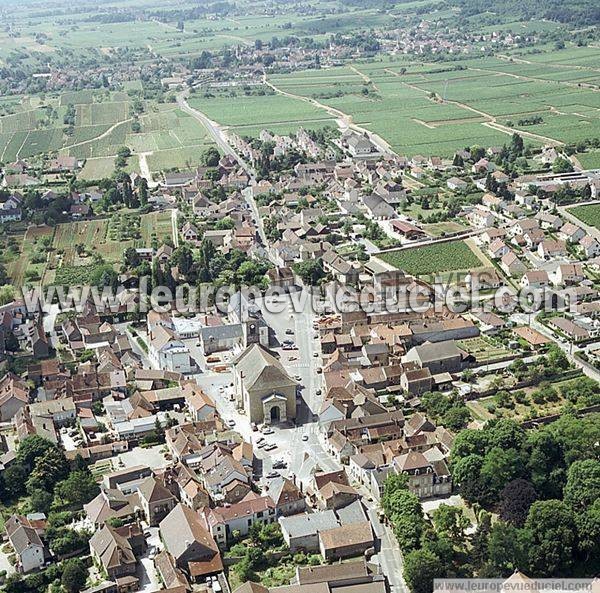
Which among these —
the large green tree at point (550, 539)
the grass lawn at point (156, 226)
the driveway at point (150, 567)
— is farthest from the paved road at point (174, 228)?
the large green tree at point (550, 539)

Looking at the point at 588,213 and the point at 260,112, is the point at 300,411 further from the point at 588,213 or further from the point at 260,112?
the point at 260,112

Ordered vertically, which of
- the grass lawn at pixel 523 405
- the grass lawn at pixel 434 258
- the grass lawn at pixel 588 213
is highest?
the grass lawn at pixel 588 213

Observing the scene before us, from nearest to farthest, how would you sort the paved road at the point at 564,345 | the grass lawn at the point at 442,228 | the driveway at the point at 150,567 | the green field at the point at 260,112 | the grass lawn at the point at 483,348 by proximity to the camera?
the driveway at the point at 150,567 < the paved road at the point at 564,345 < the grass lawn at the point at 483,348 < the grass lawn at the point at 442,228 < the green field at the point at 260,112

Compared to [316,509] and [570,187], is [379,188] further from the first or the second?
[316,509]

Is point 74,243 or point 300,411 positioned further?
point 74,243

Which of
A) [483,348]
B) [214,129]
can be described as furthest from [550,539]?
[214,129]

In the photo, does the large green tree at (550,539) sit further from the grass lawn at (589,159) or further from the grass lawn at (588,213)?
the grass lawn at (589,159)

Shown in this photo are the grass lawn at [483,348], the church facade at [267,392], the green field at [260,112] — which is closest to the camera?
the church facade at [267,392]
